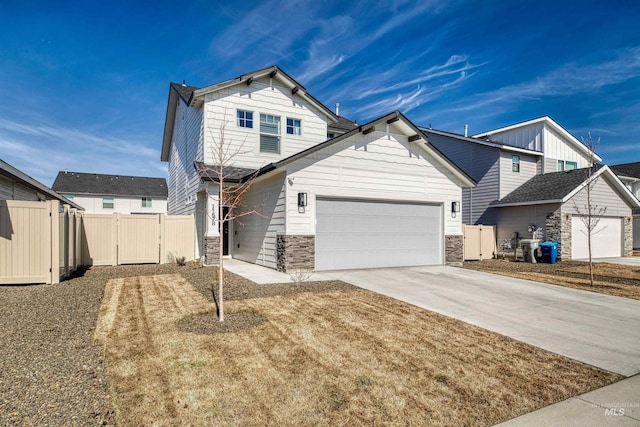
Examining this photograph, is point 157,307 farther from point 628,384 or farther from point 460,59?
point 460,59

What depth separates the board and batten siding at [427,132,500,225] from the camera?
19.5 meters

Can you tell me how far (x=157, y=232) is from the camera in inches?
548

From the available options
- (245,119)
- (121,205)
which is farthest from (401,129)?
(121,205)

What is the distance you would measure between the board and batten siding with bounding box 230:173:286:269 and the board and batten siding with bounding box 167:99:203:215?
3.07 metres

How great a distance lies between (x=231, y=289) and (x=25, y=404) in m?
5.10

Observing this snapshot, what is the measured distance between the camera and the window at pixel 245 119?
1452 centimetres

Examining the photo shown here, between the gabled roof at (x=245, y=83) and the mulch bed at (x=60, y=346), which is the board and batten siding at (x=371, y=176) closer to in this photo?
the mulch bed at (x=60, y=346)

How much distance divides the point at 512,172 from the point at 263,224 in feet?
51.1

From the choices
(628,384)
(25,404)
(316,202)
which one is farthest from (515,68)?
(25,404)

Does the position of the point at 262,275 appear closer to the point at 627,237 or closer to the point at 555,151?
the point at 555,151

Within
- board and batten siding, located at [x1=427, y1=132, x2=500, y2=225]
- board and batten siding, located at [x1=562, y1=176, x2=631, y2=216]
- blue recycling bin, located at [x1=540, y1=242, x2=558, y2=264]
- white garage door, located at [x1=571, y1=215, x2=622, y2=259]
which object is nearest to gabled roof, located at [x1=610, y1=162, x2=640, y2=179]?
board and batten siding, located at [x1=562, y1=176, x2=631, y2=216]

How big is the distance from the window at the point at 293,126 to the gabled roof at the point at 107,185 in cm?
2784

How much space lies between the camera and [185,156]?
17.5 m

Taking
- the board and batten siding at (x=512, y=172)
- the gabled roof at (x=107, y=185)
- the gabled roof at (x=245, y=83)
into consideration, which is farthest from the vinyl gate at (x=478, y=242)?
the gabled roof at (x=107, y=185)
